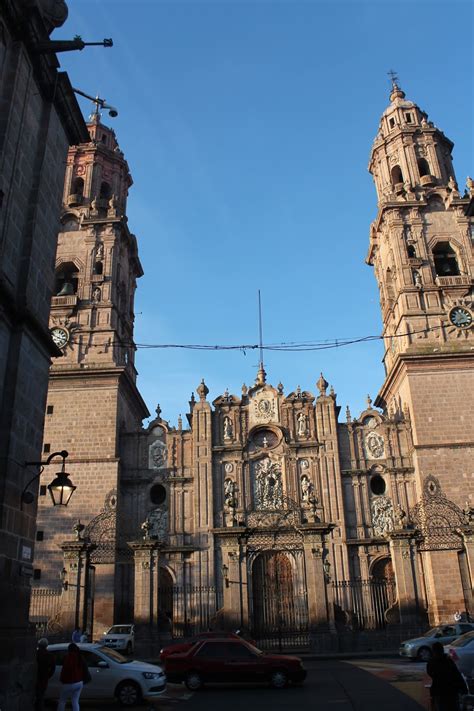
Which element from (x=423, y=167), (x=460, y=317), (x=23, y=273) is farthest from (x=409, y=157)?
(x=23, y=273)

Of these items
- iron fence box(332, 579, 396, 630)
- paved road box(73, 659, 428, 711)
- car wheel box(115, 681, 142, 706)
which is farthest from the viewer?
iron fence box(332, 579, 396, 630)

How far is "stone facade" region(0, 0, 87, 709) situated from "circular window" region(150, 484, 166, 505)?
69.7 ft

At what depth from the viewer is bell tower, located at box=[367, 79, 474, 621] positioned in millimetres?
30672

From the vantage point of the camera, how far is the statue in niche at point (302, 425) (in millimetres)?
33859

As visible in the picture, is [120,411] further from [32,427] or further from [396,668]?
[32,427]

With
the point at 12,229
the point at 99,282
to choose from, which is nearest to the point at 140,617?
the point at 12,229

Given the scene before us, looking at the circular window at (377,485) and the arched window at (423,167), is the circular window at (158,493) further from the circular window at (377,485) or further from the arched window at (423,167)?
the arched window at (423,167)

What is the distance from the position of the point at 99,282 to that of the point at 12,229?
24.9 m

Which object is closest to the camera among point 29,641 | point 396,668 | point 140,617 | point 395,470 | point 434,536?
point 29,641

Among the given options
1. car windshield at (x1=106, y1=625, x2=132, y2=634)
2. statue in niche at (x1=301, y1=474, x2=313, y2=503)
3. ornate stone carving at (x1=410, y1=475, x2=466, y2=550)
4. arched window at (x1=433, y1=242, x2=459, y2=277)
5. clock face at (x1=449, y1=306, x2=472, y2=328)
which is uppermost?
arched window at (x1=433, y1=242, x2=459, y2=277)

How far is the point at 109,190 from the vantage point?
4112 centimetres

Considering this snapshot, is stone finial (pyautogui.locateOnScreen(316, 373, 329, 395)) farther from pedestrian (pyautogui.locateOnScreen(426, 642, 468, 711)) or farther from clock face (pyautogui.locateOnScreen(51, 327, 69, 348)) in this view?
pedestrian (pyautogui.locateOnScreen(426, 642, 468, 711))

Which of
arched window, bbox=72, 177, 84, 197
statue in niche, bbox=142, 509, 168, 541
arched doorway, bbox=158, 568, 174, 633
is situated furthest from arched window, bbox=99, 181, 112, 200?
arched doorway, bbox=158, 568, 174, 633

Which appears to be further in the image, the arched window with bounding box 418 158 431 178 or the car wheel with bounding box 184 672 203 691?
the arched window with bounding box 418 158 431 178
